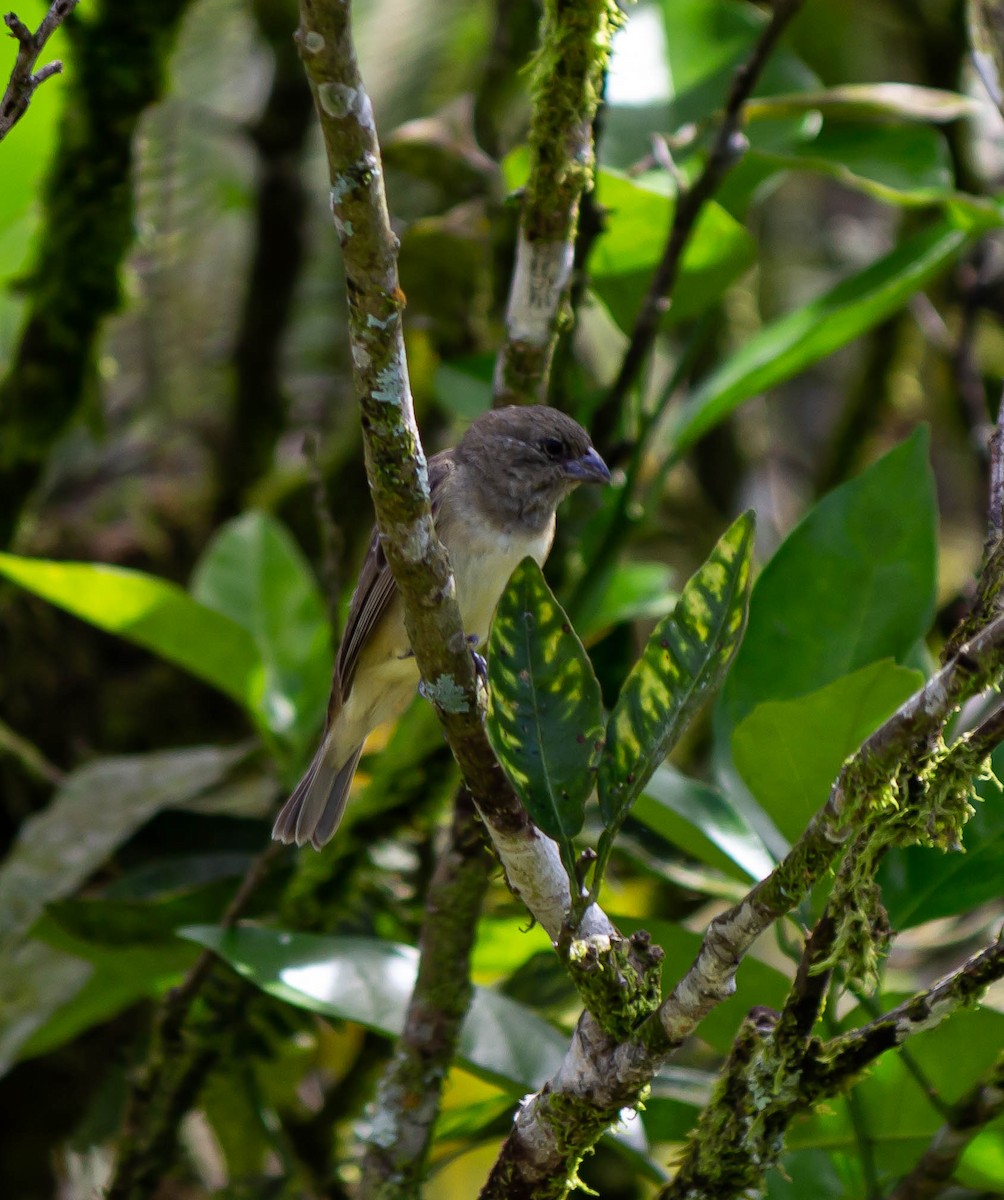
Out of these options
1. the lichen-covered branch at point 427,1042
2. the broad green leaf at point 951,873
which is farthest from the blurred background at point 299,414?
the broad green leaf at point 951,873

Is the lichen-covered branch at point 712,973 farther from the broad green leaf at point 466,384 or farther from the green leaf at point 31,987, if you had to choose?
the broad green leaf at point 466,384

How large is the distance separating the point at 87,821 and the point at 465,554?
1.08 meters

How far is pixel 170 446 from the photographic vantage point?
16.9ft

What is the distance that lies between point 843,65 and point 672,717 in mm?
5021

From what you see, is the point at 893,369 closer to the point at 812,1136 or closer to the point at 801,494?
the point at 801,494

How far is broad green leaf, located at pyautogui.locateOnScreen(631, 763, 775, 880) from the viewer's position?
2537 millimetres

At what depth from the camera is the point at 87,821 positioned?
3.28 meters

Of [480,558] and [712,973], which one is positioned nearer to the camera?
[712,973]

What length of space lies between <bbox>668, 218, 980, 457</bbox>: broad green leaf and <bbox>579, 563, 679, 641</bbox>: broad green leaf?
0.41 m

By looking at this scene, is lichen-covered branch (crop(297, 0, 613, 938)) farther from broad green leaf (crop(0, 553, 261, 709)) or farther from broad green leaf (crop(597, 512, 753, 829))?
broad green leaf (crop(0, 553, 261, 709))

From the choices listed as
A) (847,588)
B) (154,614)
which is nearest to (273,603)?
(154,614)

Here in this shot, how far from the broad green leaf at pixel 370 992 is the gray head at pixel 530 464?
1100 mm

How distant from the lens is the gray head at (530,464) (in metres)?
3.16

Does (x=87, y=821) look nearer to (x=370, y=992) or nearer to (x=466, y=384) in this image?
(x=370, y=992)
